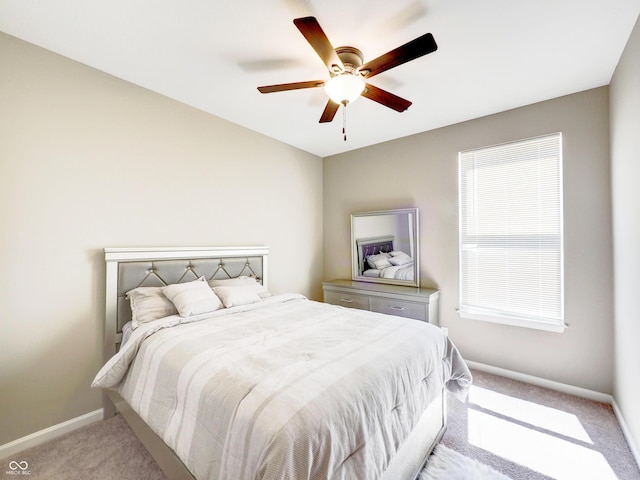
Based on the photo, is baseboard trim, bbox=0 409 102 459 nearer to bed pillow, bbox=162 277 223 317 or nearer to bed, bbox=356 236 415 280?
bed pillow, bbox=162 277 223 317

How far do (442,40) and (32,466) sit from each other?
371cm

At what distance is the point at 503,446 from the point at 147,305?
105 inches

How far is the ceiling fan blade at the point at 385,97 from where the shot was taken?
1.90 m

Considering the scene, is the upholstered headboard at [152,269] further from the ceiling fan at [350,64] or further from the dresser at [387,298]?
the ceiling fan at [350,64]

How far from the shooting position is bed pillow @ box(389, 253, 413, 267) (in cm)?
340

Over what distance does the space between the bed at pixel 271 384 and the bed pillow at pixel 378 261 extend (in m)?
1.44

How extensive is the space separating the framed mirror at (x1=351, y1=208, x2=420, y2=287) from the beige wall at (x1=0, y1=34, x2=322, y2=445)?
1932 mm

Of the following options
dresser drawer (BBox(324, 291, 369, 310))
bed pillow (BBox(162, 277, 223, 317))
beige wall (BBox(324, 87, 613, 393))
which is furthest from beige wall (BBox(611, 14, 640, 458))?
bed pillow (BBox(162, 277, 223, 317))

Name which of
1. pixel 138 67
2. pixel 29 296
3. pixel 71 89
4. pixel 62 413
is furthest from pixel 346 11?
pixel 62 413

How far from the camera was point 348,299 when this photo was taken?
3504 mm

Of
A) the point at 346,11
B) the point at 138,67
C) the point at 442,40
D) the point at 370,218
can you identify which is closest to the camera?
the point at 346,11

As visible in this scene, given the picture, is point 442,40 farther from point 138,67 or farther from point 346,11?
point 138,67

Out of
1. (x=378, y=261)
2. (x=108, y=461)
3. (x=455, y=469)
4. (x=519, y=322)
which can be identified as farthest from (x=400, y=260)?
(x=108, y=461)

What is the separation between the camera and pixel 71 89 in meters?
2.04
